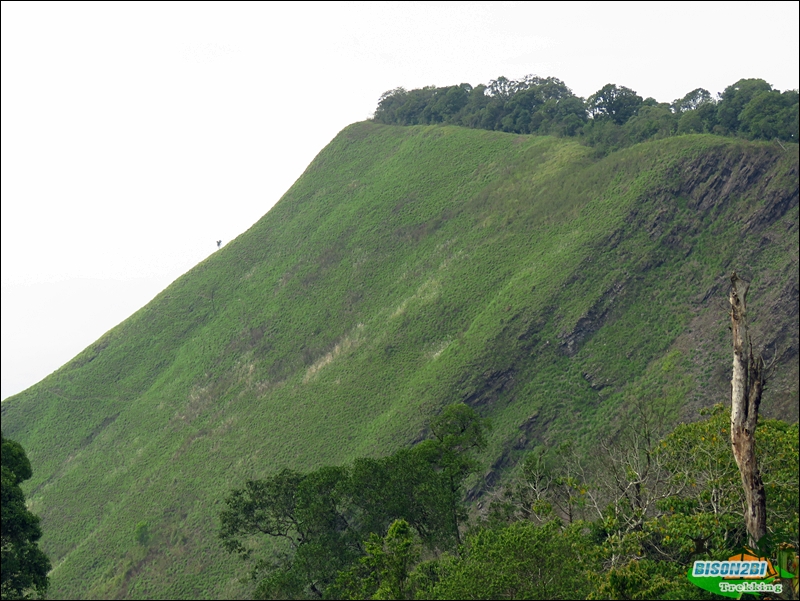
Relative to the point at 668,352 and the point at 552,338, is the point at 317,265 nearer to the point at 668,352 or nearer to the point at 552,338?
the point at 552,338

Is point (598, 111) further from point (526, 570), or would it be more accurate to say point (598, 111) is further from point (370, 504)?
point (526, 570)

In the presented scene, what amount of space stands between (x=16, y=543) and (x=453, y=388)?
30222mm

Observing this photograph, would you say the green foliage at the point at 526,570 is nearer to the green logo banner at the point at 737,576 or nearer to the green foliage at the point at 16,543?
the green logo banner at the point at 737,576

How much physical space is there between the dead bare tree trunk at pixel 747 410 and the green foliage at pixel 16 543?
26994 millimetres

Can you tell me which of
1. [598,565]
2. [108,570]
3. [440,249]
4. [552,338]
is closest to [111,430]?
[108,570]

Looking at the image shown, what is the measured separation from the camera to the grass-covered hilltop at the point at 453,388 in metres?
24.9

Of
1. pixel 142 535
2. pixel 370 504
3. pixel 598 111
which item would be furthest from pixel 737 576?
pixel 598 111

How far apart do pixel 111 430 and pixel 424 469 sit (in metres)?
43.6

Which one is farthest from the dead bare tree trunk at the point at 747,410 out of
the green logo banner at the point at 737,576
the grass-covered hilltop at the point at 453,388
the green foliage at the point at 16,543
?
the green foliage at the point at 16,543

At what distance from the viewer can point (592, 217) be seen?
59938 millimetres

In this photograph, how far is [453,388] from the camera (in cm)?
5072

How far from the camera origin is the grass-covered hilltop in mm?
24891

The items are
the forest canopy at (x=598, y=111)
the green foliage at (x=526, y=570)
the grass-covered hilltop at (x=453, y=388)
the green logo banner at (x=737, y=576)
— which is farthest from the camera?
the forest canopy at (x=598, y=111)

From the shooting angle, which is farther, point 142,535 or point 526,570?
point 142,535
